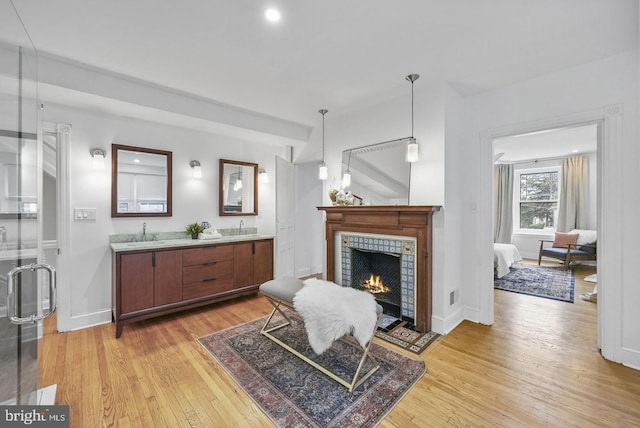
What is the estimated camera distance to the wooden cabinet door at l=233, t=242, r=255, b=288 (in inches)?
142

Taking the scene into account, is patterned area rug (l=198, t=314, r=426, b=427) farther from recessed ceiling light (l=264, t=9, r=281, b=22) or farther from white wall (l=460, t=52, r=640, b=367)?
recessed ceiling light (l=264, t=9, r=281, b=22)

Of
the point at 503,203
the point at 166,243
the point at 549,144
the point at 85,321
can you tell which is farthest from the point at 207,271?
the point at 503,203

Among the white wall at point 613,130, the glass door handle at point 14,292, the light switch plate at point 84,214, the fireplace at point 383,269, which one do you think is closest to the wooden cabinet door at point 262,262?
the fireplace at point 383,269

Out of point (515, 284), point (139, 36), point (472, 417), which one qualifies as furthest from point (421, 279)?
point (139, 36)

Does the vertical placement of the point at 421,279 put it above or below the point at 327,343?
above

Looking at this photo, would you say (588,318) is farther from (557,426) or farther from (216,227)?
(216,227)

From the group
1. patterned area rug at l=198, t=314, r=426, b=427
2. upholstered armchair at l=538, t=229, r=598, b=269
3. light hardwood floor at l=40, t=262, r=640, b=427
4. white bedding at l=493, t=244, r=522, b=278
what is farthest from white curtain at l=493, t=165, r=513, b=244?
patterned area rug at l=198, t=314, r=426, b=427

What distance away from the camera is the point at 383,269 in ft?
11.2

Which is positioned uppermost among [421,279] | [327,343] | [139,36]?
[139,36]

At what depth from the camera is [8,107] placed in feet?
4.71

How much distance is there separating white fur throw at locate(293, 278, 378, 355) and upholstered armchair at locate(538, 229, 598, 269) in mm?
5317

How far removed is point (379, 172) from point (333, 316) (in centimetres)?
189

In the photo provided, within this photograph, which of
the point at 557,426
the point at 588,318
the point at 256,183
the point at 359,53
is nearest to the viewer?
the point at 557,426

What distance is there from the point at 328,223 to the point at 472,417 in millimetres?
2463
